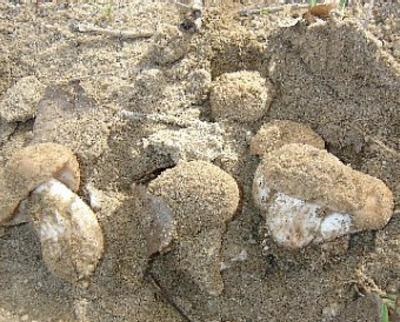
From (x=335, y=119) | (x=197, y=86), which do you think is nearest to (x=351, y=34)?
(x=335, y=119)

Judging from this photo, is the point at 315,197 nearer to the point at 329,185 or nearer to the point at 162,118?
the point at 329,185

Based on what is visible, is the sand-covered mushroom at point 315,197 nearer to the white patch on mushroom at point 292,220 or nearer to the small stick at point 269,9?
the white patch on mushroom at point 292,220

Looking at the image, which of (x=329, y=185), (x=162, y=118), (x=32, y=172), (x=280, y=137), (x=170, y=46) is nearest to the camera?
(x=329, y=185)

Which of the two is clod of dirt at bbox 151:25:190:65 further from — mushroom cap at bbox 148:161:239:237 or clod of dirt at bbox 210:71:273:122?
mushroom cap at bbox 148:161:239:237

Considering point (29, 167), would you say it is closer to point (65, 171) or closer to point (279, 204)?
point (65, 171)

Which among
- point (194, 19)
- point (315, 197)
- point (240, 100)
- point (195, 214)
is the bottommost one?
point (195, 214)

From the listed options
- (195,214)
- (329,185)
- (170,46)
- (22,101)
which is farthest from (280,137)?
(22,101)
